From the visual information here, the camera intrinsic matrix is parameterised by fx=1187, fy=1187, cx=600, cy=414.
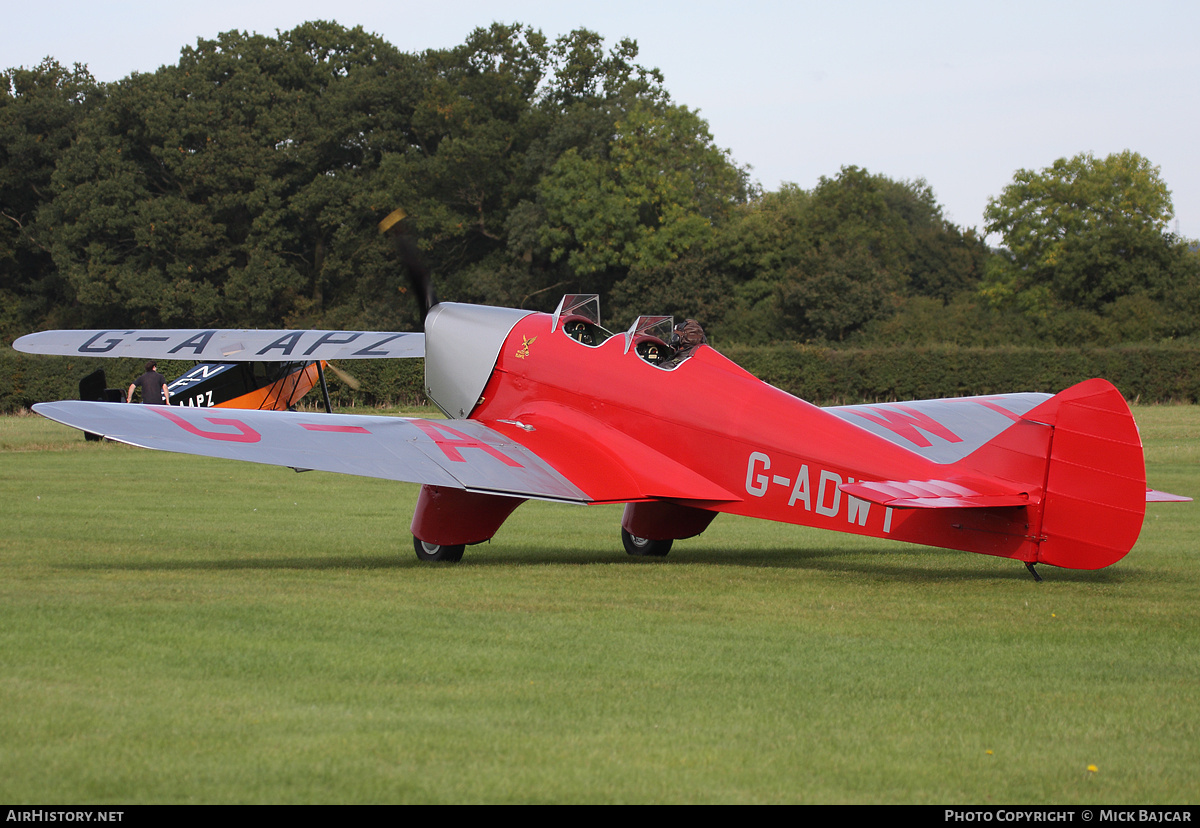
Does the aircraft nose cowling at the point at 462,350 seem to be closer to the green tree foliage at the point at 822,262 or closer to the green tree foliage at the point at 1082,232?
the green tree foliage at the point at 822,262

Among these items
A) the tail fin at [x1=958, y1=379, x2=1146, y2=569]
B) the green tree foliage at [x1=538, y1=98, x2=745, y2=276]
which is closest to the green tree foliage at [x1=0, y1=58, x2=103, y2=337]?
the green tree foliage at [x1=538, y1=98, x2=745, y2=276]

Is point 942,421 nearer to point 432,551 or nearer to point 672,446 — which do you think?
point 672,446

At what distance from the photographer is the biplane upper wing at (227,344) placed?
1769 cm

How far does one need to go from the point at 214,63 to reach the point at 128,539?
5418 centimetres

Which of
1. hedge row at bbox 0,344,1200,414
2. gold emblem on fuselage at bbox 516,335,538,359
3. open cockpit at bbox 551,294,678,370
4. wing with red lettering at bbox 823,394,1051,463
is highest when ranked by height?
hedge row at bbox 0,344,1200,414

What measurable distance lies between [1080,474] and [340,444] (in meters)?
5.56

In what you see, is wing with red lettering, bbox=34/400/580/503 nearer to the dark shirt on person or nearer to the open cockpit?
the open cockpit

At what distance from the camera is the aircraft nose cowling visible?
11.4 meters

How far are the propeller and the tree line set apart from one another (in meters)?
43.7

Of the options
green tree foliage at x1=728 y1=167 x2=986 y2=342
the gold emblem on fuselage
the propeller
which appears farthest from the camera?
green tree foliage at x1=728 y1=167 x2=986 y2=342

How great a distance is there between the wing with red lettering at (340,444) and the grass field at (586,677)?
2.57ft

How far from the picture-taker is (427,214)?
57.6 m

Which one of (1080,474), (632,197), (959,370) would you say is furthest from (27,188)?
(1080,474)

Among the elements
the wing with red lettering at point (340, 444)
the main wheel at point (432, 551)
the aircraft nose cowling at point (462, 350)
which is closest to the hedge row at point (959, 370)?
the aircraft nose cowling at point (462, 350)
